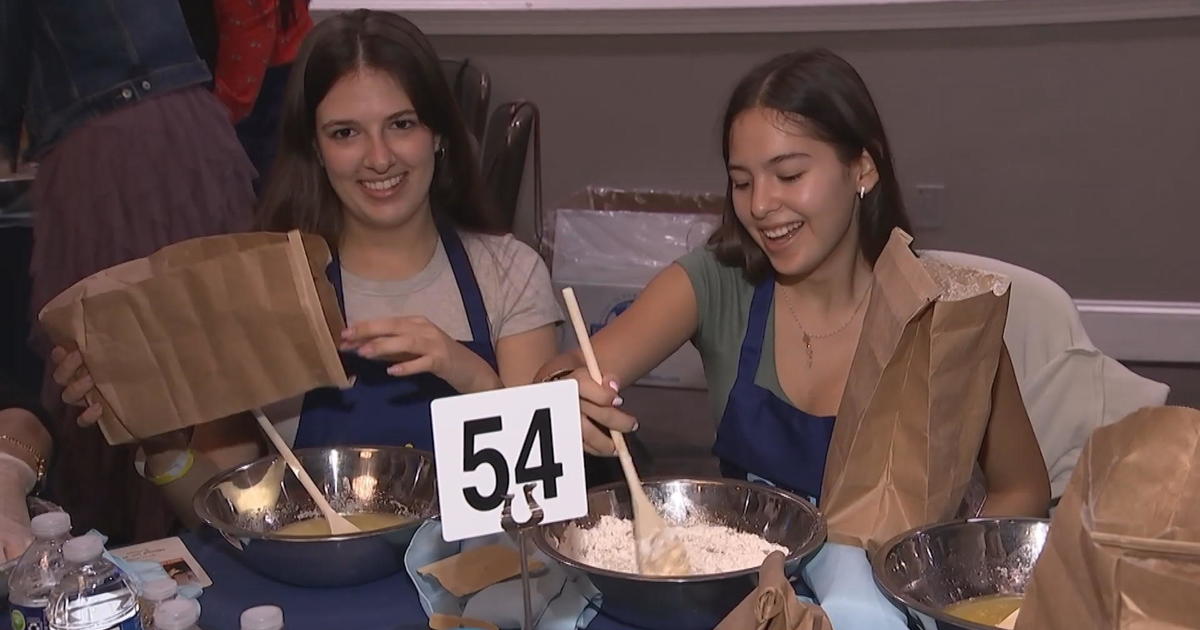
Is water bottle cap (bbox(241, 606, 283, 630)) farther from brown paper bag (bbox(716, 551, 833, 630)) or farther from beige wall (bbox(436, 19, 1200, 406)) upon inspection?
beige wall (bbox(436, 19, 1200, 406))

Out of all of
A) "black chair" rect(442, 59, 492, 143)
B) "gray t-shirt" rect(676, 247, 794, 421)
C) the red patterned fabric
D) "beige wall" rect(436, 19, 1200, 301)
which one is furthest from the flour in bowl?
"beige wall" rect(436, 19, 1200, 301)

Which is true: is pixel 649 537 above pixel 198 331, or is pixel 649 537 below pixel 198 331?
below

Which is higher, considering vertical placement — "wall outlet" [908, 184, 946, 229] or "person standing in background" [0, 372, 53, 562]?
"person standing in background" [0, 372, 53, 562]

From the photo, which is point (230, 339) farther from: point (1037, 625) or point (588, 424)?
point (1037, 625)

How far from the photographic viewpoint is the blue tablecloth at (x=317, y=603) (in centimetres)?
120

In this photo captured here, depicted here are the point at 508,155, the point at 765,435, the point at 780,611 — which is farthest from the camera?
the point at 508,155

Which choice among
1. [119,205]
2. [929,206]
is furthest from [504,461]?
[929,206]

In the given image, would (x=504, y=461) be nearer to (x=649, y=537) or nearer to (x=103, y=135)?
(x=649, y=537)

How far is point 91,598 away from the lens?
3.59ft

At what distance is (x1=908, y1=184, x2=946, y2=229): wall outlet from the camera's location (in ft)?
12.7

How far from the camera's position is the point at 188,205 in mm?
2238

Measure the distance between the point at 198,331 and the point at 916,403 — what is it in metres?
0.75

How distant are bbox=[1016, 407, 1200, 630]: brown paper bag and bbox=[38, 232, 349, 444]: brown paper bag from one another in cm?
81

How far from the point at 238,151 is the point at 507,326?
761 mm
